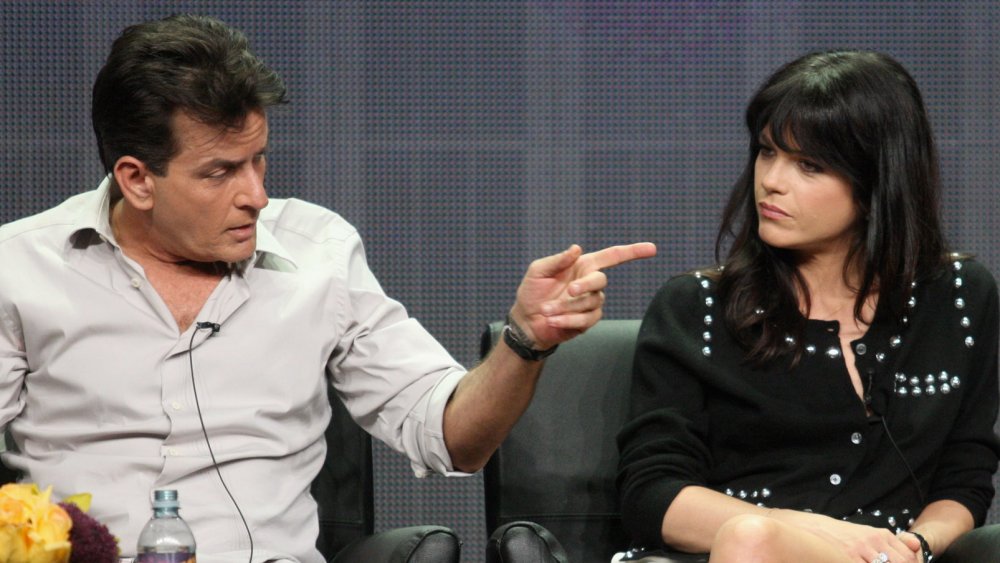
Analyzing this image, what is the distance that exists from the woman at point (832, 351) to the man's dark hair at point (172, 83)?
0.87m

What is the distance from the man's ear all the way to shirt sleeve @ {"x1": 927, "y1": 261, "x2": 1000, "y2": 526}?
150 cm

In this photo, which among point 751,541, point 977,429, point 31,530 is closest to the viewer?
point 31,530

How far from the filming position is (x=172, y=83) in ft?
7.09

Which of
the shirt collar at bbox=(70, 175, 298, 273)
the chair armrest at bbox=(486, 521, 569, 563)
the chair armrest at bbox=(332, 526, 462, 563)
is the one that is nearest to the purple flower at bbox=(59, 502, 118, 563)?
the chair armrest at bbox=(332, 526, 462, 563)

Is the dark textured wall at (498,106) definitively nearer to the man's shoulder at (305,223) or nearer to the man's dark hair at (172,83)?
the man's shoulder at (305,223)

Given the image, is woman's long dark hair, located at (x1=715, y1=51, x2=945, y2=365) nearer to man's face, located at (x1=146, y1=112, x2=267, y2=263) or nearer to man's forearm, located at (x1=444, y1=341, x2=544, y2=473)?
man's forearm, located at (x1=444, y1=341, x2=544, y2=473)

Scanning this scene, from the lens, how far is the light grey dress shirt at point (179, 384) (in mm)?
2211

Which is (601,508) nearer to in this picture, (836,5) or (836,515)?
(836,515)

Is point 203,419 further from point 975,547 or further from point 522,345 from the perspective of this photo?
point 975,547

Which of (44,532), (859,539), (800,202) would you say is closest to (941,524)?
(859,539)

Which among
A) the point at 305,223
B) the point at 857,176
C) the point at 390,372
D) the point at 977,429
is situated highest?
the point at 857,176

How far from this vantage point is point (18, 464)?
2279 millimetres

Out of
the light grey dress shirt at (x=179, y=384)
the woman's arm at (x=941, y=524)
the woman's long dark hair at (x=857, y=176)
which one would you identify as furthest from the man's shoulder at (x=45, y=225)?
the woman's arm at (x=941, y=524)

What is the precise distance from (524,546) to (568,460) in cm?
44
